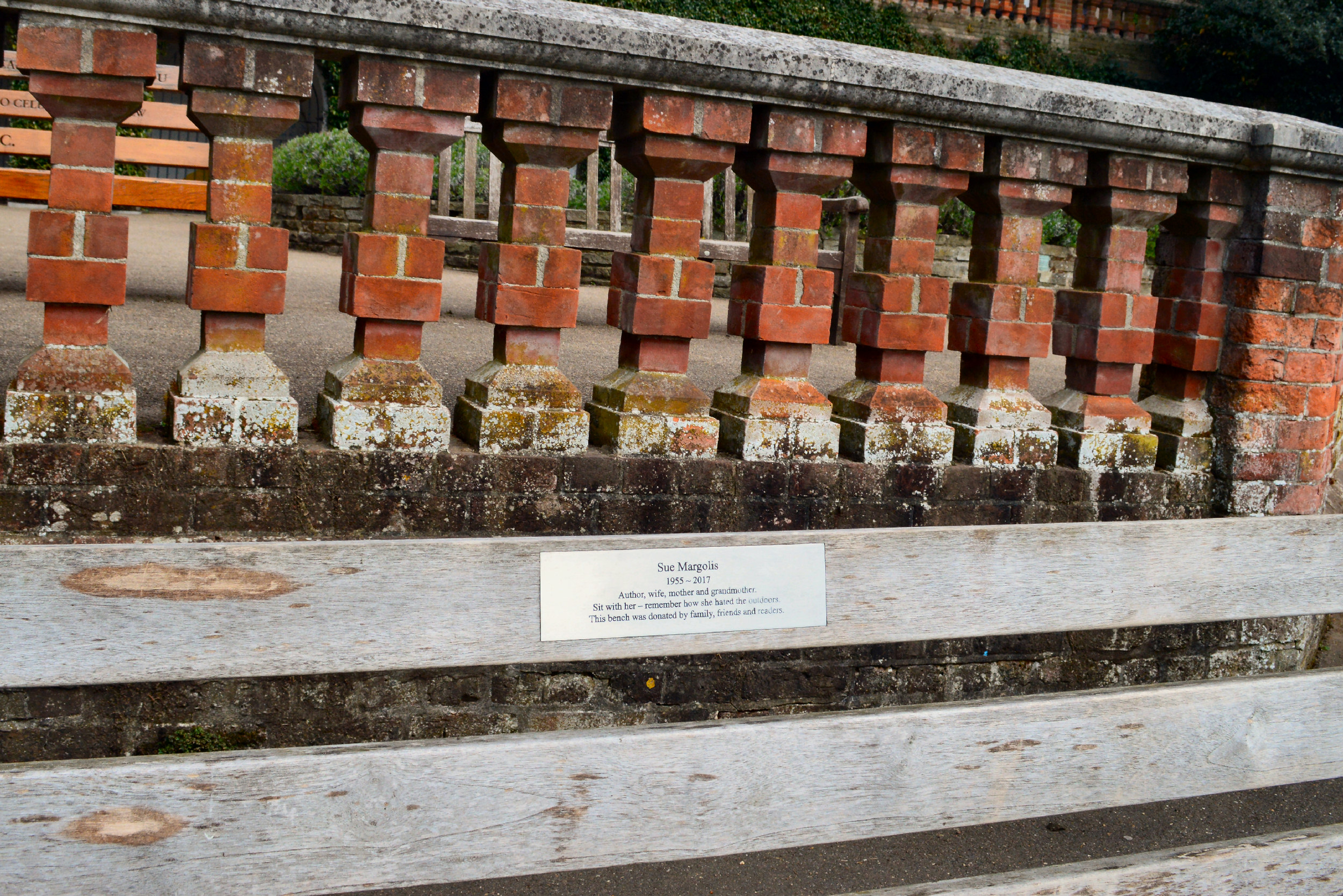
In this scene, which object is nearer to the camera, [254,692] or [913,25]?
[254,692]

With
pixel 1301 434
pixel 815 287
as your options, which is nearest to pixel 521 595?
pixel 815 287

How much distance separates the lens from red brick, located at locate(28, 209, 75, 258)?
2.25 m

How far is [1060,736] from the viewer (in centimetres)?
218

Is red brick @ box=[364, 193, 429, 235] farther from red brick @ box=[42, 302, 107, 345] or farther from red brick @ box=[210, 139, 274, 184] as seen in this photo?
red brick @ box=[42, 302, 107, 345]

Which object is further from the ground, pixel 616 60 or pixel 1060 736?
pixel 616 60

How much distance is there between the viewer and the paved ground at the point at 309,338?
148 inches

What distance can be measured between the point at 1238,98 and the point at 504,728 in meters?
22.6

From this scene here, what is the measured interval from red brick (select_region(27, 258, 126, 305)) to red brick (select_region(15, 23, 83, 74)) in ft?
1.15

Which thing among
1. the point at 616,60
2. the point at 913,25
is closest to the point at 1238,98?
the point at 913,25

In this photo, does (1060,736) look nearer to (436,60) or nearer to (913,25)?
(436,60)


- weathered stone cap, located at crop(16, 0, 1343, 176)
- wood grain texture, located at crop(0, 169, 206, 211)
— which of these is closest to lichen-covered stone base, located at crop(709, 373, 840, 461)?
weathered stone cap, located at crop(16, 0, 1343, 176)

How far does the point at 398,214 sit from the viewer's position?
246cm

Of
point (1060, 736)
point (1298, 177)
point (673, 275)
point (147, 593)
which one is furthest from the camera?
point (1298, 177)

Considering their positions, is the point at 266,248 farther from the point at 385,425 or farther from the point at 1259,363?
the point at 1259,363
